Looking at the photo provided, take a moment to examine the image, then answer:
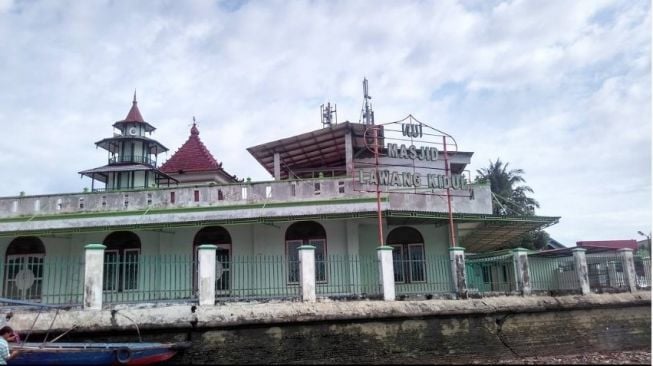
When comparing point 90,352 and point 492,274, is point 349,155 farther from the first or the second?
point 90,352

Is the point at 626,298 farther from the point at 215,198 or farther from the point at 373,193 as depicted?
the point at 215,198

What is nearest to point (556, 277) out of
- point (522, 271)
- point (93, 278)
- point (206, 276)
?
point (522, 271)

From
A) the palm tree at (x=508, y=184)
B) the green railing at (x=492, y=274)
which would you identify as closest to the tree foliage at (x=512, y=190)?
the palm tree at (x=508, y=184)

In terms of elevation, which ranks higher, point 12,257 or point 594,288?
point 12,257

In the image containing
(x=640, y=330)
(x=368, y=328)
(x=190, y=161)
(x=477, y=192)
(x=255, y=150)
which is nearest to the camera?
(x=368, y=328)

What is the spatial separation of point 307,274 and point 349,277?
2.60m

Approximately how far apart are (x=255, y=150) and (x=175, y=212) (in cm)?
386

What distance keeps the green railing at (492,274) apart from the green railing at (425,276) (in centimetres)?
93

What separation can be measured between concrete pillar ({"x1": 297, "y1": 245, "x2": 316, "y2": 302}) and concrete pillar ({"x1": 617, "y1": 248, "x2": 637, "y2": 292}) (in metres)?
9.26

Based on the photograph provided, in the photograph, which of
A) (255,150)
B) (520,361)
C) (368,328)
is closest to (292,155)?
(255,150)

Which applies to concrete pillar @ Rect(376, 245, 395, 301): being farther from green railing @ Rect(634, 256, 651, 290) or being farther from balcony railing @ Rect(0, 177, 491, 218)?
green railing @ Rect(634, 256, 651, 290)

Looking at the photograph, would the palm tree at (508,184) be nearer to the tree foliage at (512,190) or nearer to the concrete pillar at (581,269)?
the tree foliage at (512,190)

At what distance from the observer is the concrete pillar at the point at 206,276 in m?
11.2

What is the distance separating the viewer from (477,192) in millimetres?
16781
